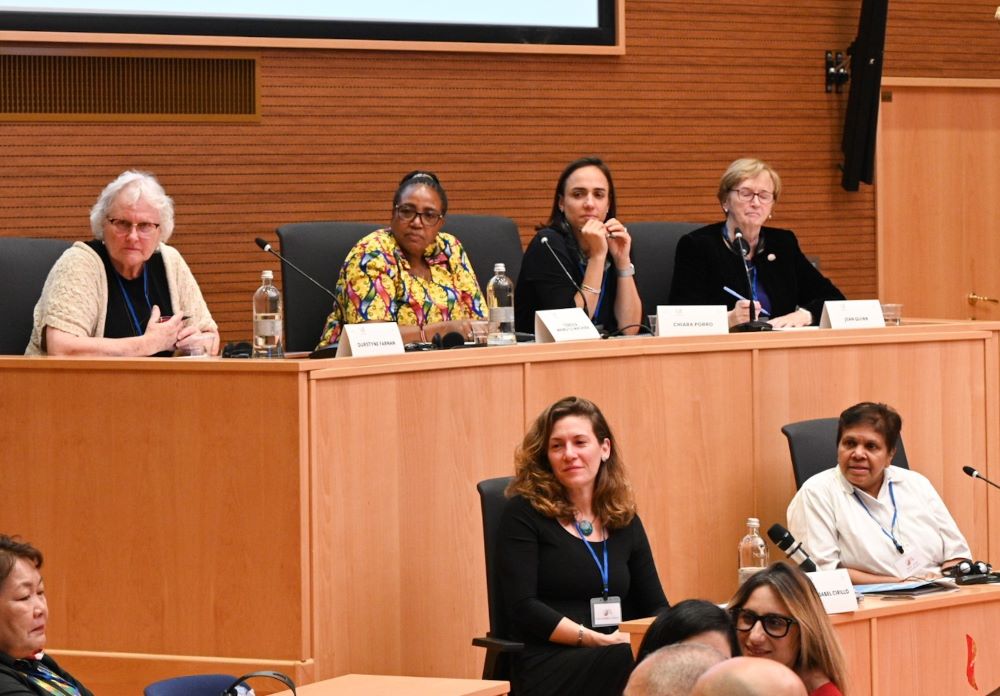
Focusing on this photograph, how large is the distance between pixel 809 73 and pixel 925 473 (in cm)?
248

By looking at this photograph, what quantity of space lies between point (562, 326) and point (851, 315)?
99cm

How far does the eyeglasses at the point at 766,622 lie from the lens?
8.04 ft

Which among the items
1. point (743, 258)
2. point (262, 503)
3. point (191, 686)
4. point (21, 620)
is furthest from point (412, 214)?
point (21, 620)

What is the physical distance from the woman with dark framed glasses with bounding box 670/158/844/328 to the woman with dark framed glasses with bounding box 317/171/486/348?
0.71 meters

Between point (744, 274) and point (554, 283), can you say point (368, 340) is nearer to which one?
point (554, 283)

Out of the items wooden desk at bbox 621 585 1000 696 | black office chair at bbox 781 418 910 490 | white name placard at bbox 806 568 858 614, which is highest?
black office chair at bbox 781 418 910 490

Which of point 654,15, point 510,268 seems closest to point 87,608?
point 510,268

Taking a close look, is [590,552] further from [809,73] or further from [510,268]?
[809,73]

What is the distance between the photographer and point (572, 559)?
3385 mm

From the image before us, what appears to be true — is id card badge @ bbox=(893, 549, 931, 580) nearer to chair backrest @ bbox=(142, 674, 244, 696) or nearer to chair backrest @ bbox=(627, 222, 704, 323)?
chair backrest @ bbox=(627, 222, 704, 323)

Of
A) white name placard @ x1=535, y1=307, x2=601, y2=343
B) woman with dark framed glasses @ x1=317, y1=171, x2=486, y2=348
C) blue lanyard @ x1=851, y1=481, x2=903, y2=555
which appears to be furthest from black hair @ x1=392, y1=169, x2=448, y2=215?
blue lanyard @ x1=851, y1=481, x2=903, y2=555

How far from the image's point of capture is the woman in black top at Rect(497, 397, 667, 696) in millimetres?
3270

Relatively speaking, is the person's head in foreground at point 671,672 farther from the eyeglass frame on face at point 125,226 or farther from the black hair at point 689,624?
the eyeglass frame on face at point 125,226

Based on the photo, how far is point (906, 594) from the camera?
3.58 meters
